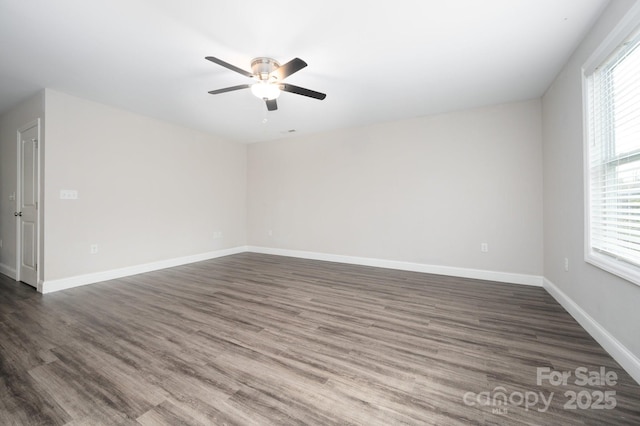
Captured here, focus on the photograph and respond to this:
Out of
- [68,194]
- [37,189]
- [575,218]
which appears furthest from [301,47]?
[37,189]

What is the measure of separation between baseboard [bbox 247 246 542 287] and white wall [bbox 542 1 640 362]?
335 millimetres

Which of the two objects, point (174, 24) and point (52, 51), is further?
point (52, 51)

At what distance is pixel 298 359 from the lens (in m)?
1.84

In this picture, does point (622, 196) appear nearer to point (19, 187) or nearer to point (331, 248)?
point (331, 248)

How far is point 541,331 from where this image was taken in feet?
7.32

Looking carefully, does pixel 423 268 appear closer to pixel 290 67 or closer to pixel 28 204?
pixel 290 67

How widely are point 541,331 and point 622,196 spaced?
1.21m

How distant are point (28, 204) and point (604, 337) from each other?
20.8 ft

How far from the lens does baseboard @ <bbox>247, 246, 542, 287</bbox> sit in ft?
11.9

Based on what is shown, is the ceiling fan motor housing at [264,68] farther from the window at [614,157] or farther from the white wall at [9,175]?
the white wall at [9,175]

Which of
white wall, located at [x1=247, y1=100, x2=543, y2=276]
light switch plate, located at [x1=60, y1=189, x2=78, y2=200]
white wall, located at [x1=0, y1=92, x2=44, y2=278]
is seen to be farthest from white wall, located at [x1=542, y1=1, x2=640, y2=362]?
white wall, located at [x1=0, y1=92, x2=44, y2=278]

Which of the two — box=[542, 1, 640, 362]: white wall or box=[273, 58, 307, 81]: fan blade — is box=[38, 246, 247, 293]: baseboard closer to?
box=[273, 58, 307, 81]: fan blade

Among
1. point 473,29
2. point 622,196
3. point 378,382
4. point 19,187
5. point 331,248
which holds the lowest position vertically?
point 378,382

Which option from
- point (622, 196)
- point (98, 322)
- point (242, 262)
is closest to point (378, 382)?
point (622, 196)
